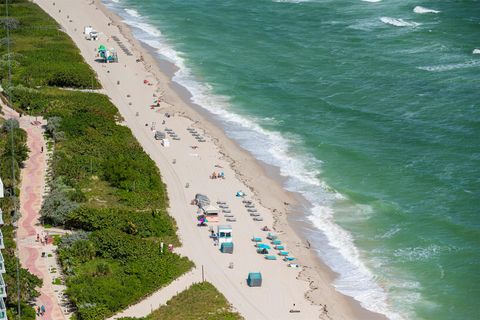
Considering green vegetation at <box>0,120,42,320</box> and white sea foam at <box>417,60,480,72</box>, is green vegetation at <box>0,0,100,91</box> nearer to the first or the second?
green vegetation at <box>0,120,42,320</box>

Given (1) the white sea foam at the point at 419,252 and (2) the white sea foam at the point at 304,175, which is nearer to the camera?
(2) the white sea foam at the point at 304,175

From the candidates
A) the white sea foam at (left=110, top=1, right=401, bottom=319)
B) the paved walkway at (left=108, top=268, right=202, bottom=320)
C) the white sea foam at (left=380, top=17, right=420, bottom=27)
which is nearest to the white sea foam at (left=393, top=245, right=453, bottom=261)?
the white sea foam at (left=110, top=1, right=401, bottom=319)

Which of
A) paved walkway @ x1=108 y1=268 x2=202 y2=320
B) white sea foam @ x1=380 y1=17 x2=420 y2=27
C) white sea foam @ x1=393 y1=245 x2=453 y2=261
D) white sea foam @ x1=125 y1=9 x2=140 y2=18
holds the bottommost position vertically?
white sea foam @ x1=393 y1=245 x2=453 y2=261

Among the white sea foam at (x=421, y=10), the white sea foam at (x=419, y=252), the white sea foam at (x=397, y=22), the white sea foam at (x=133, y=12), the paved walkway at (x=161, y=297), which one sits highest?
the white sea foam at (x=421, y=10)

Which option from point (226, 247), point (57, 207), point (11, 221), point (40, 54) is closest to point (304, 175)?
point (226, 247)

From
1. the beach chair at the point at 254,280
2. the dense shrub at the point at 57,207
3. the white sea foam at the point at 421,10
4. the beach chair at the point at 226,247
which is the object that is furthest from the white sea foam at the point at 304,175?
the white sea foam at the point at 421,10

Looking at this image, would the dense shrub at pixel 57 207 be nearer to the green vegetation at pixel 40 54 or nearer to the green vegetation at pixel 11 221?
the green vegetation at pixel 11 221

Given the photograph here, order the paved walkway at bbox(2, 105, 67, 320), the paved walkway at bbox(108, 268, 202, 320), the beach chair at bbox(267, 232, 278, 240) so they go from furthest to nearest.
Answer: the beach chair at bbox(267, 232, 278, 240), the paved walkway at bbox(2, 105, 67, 320), the paved walkway at bbox(108, 268, 202, 320)
